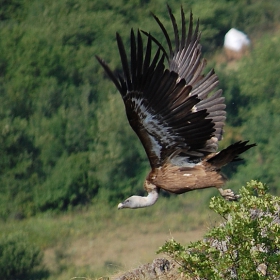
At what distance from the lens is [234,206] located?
7484 millimetres

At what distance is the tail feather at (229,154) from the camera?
8422 millimetres

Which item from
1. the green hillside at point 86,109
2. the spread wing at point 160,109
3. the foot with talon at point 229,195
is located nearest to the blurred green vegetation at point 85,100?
the green hillside at point 86,109

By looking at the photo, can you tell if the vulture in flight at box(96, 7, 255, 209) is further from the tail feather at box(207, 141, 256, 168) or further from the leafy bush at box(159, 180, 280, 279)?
the leafy bush at box(159, 180, 280, 279)

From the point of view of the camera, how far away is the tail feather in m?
8.42

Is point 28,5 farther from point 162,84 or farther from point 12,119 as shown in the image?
point 162,84

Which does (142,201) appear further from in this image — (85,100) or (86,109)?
(85,100)

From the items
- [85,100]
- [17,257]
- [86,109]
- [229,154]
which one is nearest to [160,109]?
[229,154]

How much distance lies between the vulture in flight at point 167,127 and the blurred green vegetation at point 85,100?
2075 centimetres

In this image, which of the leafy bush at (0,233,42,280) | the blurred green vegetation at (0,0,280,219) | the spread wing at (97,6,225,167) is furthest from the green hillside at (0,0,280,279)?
the spread wing at (97,6,225,167)

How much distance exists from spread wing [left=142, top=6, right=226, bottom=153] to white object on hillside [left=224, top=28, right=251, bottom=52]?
27033mm

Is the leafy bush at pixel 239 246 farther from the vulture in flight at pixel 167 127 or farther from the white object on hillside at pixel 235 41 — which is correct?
the white object on hillside at pixel 235 41

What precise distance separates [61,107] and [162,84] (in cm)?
2812

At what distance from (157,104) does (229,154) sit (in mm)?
931

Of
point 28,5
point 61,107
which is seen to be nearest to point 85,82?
point 61,107
